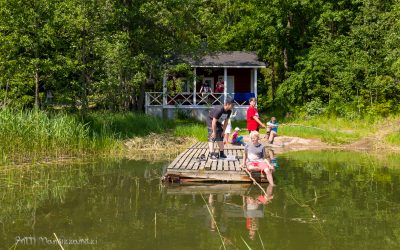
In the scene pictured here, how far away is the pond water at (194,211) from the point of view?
615cm

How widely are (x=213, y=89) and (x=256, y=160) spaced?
2183 centimetres

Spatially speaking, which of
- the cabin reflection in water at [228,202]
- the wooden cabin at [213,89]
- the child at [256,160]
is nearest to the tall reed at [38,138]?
the cabin reflection in water at [228,202]

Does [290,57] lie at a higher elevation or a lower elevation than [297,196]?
higher

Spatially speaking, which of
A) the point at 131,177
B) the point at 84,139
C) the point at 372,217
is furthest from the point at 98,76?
the point at 372,217

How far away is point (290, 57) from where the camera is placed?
32.2 meters

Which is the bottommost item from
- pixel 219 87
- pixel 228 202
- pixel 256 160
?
pixel 228 202

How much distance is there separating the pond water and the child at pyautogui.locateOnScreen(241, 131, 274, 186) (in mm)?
398

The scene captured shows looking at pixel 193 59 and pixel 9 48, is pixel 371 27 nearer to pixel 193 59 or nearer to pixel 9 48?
pixel 193 59

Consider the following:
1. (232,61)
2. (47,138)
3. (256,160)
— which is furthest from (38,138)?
(232,61)

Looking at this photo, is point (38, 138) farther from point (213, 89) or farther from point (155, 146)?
point (213, 89)

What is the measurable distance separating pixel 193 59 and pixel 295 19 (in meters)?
10.2

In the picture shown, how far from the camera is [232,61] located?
28859 millimetres

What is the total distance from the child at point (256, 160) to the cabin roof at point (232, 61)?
54.4 ft

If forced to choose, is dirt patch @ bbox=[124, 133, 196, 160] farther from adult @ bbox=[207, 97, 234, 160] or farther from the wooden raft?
the wooden raft
